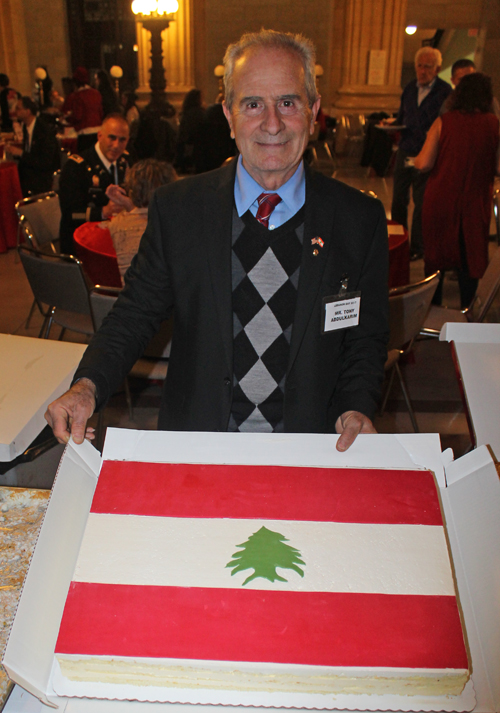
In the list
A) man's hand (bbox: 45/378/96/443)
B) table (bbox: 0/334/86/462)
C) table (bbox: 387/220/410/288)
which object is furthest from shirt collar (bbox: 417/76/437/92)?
man's hand (bbox: 45/378/96/443)

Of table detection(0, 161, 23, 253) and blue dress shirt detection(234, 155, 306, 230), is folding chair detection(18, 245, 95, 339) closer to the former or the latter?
blue dress shirt detection(234, 155, 306, 230)

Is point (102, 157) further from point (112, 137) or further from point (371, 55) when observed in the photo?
point (371, 55)

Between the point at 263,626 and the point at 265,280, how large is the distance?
80 centimetres

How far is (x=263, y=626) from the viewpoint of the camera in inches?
24.0

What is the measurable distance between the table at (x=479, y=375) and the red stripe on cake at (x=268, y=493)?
44 cm

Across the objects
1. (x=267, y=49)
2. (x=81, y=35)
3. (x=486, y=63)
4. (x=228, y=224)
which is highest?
(x=81, y=35)

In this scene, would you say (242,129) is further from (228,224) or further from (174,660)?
(174,660)

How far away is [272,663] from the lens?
1.89 ft

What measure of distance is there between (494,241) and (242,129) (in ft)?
20.4

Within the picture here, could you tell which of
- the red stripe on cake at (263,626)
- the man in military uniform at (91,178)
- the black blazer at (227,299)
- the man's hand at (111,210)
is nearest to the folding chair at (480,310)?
the black blazer at (227,299)

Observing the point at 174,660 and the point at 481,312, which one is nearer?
the point at 174,660

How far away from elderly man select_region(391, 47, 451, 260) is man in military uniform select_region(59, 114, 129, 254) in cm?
302

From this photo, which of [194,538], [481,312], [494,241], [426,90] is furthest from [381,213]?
[494,241]

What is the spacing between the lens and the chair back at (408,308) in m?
2.50
